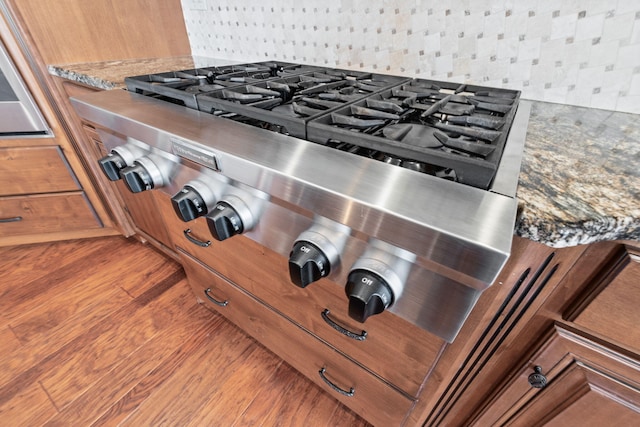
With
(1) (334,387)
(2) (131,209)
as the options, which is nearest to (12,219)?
(2) (131,209)

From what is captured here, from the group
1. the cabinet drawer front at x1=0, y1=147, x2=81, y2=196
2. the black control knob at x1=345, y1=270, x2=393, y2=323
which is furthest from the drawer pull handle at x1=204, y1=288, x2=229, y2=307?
the cabinet drawer front at x1=0, y1=147, x2=81, y2=196

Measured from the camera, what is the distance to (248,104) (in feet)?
1.89

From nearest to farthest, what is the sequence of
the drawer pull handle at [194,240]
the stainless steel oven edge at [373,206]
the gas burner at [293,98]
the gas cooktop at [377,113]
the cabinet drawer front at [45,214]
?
the stainless steel oven edge at [373,206] < the gas cooktop at [377,113] < the gas burner at [293,98] < the drawer pull handle at [194,240] < the cabinet drawer front at [45,214]

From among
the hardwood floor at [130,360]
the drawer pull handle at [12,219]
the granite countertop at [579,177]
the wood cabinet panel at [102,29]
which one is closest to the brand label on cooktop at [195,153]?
the granite countertop at [579,177]

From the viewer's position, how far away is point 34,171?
1.24 metres

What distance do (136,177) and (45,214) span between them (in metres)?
1.25

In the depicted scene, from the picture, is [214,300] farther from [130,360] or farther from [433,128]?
[433,128]

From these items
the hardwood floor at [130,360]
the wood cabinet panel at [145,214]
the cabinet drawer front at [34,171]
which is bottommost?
the hardwood floor at [130,360]

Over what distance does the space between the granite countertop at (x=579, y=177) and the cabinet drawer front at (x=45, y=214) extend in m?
1.72

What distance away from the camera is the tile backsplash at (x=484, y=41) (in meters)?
0.63

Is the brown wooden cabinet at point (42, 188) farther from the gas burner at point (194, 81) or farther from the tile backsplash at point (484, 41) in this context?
the tile backsplash at point (484, 41)

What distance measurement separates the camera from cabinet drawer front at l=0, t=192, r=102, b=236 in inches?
52.0

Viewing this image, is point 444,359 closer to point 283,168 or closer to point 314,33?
point 283,168

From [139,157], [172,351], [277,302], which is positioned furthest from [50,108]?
[277,302]
